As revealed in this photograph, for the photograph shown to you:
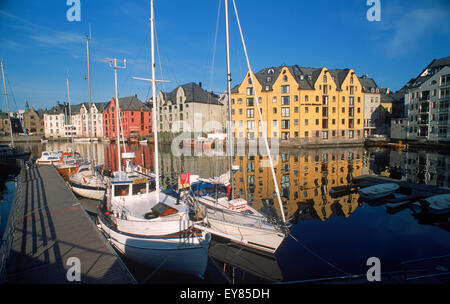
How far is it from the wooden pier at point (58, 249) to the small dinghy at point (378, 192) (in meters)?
22.7

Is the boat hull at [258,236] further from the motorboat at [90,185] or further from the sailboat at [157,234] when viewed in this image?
the motorboat at [90,185]

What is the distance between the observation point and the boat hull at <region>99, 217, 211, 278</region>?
33.4 feet

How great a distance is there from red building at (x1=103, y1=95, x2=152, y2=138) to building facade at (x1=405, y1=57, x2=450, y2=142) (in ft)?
305

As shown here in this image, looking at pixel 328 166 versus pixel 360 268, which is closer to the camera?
pixel 360 268

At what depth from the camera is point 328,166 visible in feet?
128

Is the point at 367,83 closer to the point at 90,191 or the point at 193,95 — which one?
the point at 193,95

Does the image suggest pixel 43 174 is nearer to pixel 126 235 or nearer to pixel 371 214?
pixel 126 235

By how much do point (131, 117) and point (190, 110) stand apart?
31965mm

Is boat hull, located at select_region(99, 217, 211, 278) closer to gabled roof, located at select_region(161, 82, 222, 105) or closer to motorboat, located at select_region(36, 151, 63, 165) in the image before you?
motorboat, located at select_region(36, 151, 63, 165)

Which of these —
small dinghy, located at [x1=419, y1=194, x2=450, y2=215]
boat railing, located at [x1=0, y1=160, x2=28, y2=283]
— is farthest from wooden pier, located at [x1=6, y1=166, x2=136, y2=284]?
small dinghy, located at [x1=419, y1=194, x2=450, y2=215]

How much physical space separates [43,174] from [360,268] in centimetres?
3263

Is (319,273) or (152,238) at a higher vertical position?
(152,238)

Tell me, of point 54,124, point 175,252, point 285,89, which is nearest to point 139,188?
point 175,252
